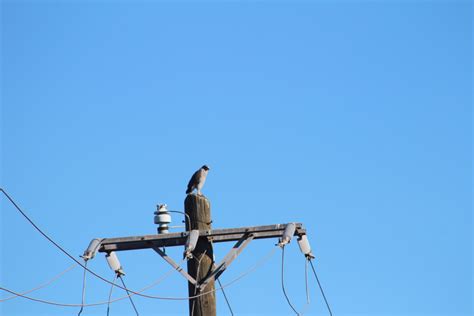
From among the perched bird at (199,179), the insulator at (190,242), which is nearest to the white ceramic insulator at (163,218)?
the insulator at (190,242)

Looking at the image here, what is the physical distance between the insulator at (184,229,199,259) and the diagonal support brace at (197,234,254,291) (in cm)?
32

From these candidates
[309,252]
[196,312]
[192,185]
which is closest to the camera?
[196,312]

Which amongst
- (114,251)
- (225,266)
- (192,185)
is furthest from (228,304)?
(192,185)

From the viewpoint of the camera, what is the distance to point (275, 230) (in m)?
13.4

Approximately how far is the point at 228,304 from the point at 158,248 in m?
1.01

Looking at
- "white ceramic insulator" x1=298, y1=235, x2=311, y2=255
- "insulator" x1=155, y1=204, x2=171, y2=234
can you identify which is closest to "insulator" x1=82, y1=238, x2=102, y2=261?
"insulator" x1=155, y1=204, x2=171, y2=234

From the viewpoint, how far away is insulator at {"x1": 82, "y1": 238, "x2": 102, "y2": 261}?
13.4 meters

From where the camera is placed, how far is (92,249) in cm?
1349

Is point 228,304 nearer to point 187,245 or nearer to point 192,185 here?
point 187,245

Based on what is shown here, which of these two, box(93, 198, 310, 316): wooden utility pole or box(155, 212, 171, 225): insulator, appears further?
box(155, 212, 171, 225): insulator

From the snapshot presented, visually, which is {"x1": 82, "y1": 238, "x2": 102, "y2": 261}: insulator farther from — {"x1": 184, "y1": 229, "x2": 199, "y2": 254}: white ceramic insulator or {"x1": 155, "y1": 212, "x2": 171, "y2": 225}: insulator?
{"x1": 184, "y1": 229, "x2": 199, "y2": 254}: white ceramic insulator

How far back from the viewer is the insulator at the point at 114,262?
13719 millimetres

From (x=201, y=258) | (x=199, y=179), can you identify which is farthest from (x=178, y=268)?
(x=199, y=179)

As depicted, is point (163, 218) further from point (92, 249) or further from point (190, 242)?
point (92, 249)
